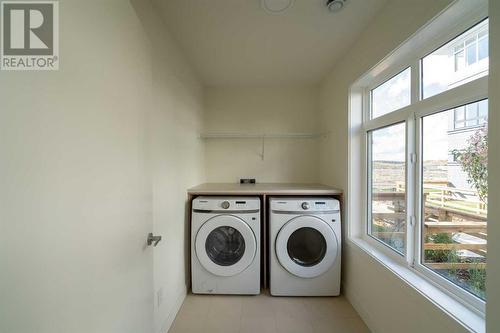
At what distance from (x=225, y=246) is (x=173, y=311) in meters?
0.68

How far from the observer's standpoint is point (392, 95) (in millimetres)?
1571

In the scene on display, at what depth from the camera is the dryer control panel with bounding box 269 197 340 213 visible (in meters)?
2.02

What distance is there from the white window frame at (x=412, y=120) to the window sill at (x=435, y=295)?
18 mm

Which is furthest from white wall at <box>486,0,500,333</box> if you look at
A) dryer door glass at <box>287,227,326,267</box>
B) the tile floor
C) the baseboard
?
the baseboard

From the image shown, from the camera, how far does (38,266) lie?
1.59 feet

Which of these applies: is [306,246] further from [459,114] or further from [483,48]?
[483,48]

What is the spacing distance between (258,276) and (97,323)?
1.62 metres

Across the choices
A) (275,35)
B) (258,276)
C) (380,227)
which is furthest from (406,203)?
(275,35)

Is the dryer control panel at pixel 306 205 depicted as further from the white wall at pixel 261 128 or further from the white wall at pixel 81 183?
the white wall at pixel 81 183

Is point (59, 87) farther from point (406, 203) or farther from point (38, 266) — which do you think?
point (406, 203)

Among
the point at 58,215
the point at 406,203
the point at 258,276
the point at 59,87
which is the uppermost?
the point at 59,87

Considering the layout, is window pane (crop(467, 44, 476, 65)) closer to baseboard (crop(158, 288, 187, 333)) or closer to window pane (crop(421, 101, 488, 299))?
window pane (crop(421, 101, 488, 299))

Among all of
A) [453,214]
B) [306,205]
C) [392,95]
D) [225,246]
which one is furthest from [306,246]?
[392,95]

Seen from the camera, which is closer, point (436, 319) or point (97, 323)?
point (97, 323)
